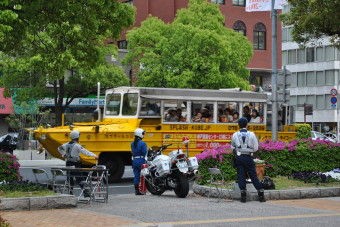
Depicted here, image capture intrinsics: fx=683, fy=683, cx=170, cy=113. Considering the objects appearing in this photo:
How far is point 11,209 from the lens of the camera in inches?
508

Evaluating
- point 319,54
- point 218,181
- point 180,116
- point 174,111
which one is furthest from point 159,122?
point 319,54

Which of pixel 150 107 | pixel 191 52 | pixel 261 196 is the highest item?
pixel 191 52

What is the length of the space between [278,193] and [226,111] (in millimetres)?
8108

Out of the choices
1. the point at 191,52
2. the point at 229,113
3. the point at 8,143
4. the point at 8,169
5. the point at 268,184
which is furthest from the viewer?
the point at 191,52

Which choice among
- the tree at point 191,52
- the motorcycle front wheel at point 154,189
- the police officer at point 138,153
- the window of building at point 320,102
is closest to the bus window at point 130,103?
the police officer at point 138,153

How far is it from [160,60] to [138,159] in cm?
2883

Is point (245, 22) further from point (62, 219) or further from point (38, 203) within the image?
point (62, 219)

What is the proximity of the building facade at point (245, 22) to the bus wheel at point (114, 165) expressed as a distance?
37390mm

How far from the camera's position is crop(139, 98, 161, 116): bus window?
21.9 metres

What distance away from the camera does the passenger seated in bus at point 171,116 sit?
72.7 feet

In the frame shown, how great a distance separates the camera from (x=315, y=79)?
258ft

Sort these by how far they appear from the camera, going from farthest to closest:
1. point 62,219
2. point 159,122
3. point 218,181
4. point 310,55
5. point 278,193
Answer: point 310,55
point 159,122
point 218,181
point 278,193
point 62,219

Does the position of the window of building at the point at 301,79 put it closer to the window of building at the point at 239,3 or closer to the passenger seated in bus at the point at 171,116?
the window of building at the point at 239,3

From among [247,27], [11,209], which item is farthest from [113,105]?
[247,27]
